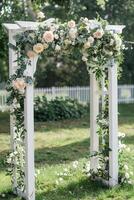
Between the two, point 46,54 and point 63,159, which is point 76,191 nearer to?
point 46,54

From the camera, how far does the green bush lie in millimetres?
16688

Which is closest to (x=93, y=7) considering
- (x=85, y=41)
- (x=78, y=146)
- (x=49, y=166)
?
(x=78, y=146)

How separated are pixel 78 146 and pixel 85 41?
5032 mm

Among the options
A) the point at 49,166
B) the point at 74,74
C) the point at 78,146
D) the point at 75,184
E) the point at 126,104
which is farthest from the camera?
the point at 74,74

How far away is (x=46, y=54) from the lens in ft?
23.0

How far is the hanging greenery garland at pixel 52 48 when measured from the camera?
6.62m

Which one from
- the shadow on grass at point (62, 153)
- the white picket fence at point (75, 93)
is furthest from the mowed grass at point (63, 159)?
the white picket fence at point (75, 93)

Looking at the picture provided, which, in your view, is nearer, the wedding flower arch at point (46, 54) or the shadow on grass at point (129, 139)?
the wedding flower arch at point (46, 54)

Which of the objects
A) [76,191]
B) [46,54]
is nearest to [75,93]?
[76,191]

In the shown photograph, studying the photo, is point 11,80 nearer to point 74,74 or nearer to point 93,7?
point 93,7

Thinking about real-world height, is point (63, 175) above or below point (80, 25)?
below

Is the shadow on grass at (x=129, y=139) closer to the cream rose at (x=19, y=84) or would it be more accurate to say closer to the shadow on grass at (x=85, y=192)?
the shadow on grass at (x=85, y=192)

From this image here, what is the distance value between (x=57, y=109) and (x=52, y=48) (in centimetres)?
1047

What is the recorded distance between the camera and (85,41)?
6.92 meters
